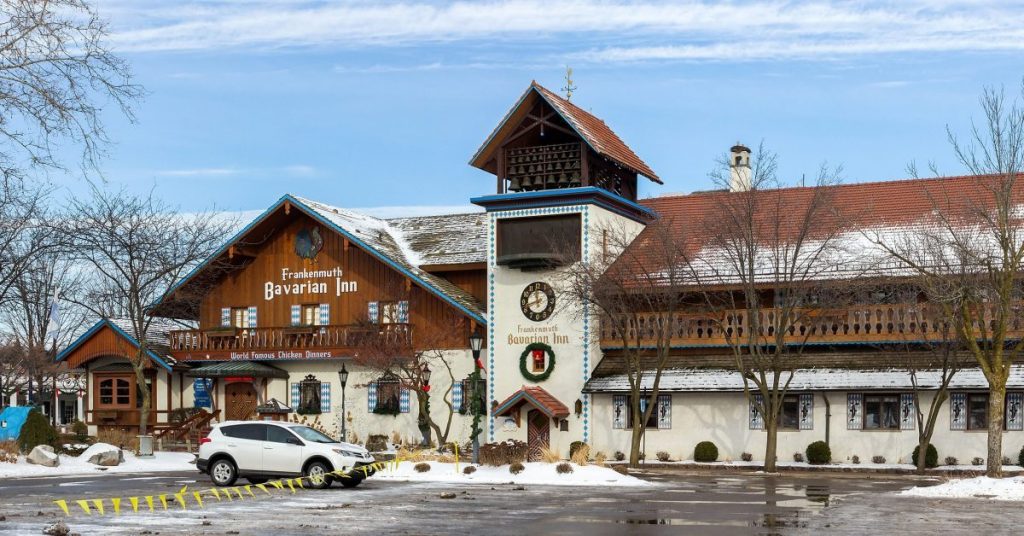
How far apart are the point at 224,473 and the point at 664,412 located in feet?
59.7

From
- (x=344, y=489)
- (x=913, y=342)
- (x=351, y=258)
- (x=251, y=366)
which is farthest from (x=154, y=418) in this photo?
(x=913, y=342)

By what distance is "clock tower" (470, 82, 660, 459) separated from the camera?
1752 inches

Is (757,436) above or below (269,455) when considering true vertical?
below

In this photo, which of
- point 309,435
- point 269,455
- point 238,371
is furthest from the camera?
point 238,371

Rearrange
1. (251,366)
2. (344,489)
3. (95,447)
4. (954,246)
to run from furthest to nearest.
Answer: (251,366), (95,447), (954,246), (344,489)

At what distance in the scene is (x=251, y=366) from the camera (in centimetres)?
5012

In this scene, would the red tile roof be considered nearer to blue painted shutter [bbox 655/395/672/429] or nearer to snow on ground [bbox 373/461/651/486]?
blue painted shutter [bbox 655/395/672/429]

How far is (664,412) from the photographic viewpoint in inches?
1718

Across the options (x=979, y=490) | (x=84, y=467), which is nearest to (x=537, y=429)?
(x=84, y=467)

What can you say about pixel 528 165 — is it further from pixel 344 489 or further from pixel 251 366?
pixel 344 489

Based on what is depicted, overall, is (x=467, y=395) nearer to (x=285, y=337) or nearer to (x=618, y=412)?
(x=618, y=412)

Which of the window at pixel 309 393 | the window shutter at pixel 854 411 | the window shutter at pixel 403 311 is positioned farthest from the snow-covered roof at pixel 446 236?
the window shutter at pixel 854 411

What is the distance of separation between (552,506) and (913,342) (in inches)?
808

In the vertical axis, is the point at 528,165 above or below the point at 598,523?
above
